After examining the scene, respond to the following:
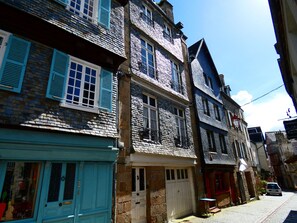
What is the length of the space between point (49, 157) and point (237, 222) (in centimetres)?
863

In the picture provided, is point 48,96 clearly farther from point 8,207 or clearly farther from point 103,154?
point 8,207

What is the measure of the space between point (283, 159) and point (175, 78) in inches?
1394

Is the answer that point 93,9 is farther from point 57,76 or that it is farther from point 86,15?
point 57,76

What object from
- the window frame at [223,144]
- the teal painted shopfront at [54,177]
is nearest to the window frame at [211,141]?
the window frame at [223,144]

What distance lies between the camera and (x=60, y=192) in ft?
14.6

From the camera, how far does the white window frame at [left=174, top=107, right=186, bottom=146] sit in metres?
9.46

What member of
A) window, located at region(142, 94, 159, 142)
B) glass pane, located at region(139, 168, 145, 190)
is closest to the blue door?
glass pane, located at region(139, 168, 145, 190)

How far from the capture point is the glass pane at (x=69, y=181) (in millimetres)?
4562

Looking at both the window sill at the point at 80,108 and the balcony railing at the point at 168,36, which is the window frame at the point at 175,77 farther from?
the window sill at the point at 80,108

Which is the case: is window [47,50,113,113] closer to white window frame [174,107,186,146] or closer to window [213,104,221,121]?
white window frame [174,107,186,146]

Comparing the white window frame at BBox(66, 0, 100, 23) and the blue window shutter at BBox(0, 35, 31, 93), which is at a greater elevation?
the white window frame at BBox(66, 0, 100, 23)

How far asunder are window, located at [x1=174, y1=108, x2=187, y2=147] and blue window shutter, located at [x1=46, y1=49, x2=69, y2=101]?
234 inches

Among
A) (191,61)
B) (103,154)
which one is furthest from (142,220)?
(191,61)

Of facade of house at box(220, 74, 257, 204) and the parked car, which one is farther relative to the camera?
the parked car
